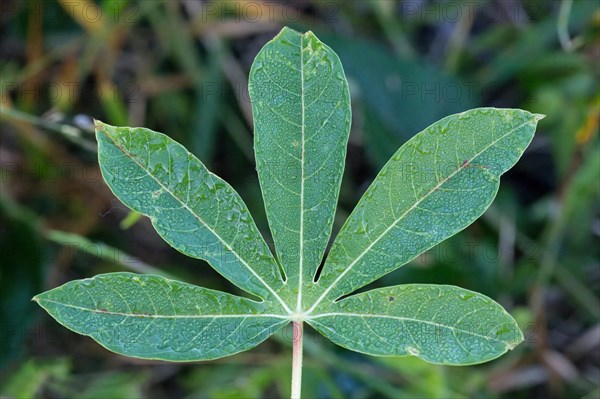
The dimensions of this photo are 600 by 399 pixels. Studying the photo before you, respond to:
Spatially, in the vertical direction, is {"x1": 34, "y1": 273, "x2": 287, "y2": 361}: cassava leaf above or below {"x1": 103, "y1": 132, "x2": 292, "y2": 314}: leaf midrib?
below

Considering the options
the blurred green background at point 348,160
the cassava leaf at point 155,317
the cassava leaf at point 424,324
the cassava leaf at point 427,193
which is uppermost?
the blurred green background at point 348,160

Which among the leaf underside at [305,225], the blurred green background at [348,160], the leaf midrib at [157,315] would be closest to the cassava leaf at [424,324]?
the leaf underside at [305,225]

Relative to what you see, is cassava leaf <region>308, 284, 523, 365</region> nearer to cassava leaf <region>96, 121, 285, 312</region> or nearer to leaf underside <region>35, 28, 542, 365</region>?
leaf underside <region>35, 28, 542, 365</region>

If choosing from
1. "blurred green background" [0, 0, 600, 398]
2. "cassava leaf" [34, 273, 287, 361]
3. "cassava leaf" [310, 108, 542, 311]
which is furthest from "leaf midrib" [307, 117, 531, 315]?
"blurred green background" [0, 0, 600, 398]

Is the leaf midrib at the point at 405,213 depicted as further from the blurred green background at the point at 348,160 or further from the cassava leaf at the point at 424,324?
the blurred green background at the point at 348,160

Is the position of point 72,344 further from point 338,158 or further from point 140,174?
point 338,158

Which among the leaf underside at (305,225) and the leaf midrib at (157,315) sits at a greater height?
the leaf underside at (305,225)

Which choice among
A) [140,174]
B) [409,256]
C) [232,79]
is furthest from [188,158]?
[232,79]
